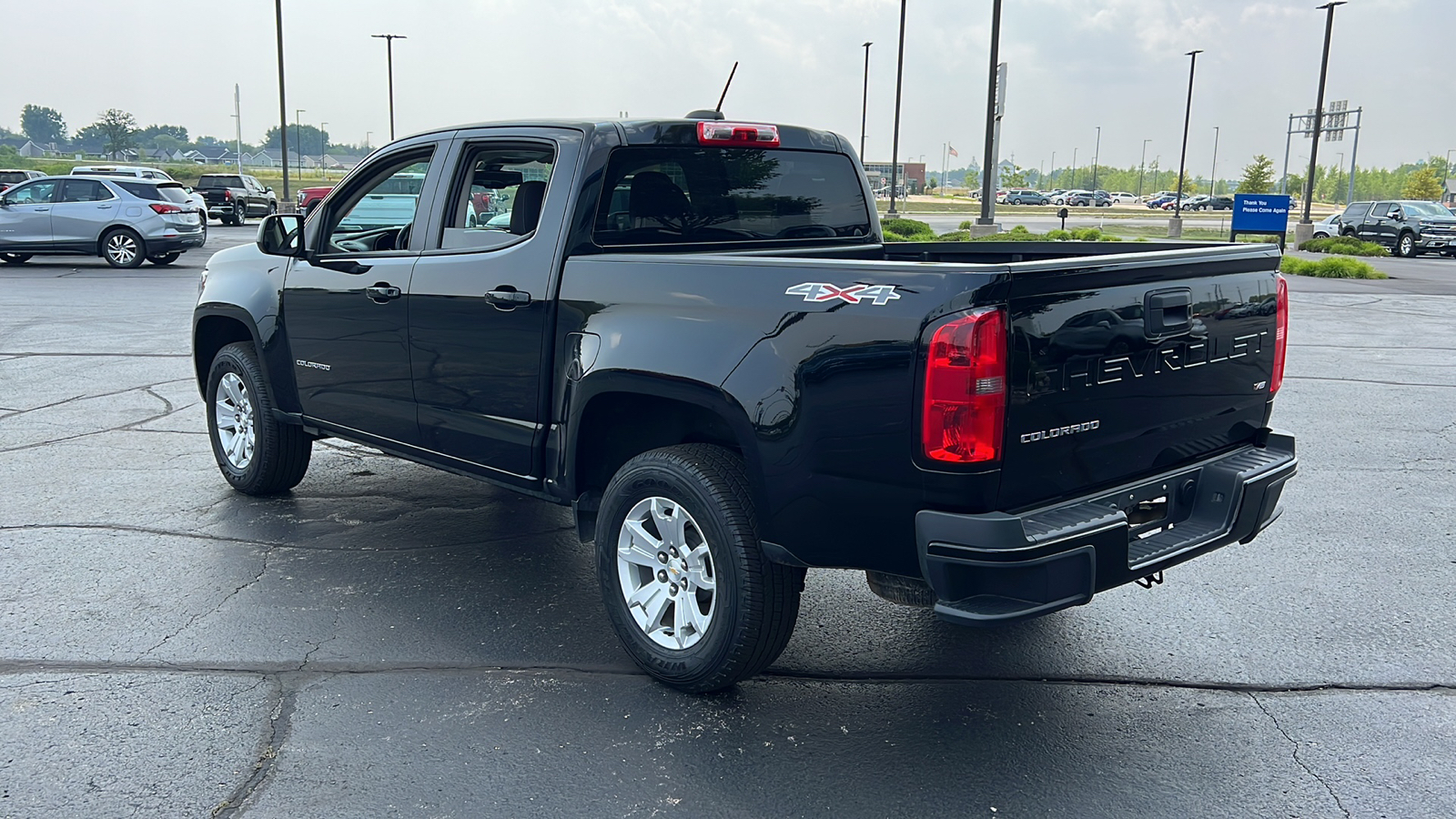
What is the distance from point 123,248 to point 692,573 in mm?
21527

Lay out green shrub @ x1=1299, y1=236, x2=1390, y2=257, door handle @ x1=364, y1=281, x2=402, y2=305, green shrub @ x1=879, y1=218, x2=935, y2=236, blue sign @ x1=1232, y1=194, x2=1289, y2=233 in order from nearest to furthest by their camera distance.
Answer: door handle @ x1=364, y1=281, x2=402, y2=305, blue sign @ x1=1232, y1=194, x2=1289, y2=233, green shrub @ x1=879, y1=218, x2=935, y2=236, green shrub @ x1=1299, y1=236, x2=1390, y2=257

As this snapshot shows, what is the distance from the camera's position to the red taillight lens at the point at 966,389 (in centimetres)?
310

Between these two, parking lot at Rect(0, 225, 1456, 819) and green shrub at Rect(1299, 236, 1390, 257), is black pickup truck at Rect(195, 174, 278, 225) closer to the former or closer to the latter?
green shrub at Rect(1299, 236, 1390, 257)

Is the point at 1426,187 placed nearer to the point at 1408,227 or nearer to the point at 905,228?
the point at 1408,227

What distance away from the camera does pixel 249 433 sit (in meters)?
6.35

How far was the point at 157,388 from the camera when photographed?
9.69 metres

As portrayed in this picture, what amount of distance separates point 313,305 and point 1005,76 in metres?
27.2

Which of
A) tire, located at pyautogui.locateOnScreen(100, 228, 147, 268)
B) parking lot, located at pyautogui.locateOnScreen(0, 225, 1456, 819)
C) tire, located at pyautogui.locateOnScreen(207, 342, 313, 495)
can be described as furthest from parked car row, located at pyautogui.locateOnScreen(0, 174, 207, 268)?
tire, located at pyautogui.locateOnScreen(207, 342, 313, 495)

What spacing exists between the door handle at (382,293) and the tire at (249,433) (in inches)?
50.4

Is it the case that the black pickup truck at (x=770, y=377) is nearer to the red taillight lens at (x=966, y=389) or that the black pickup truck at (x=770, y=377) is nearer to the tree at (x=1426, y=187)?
the red taillight lens at (x=966, y=389)

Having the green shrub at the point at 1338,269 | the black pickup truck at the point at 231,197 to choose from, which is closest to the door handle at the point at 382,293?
the green shrub at the point at 1338,269

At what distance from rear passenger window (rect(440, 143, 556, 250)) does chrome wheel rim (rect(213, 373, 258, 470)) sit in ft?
6.89

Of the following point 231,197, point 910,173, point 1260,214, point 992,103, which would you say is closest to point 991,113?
point 992,103

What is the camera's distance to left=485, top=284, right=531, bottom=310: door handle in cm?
438
